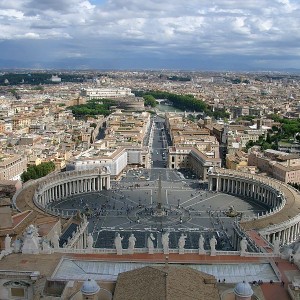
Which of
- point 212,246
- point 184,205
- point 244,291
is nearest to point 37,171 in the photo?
point 184,205

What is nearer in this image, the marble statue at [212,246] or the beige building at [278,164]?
the marble statue at [212,246]

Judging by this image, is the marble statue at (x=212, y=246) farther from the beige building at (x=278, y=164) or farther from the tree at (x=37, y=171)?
the tree at (x=37, y=171)

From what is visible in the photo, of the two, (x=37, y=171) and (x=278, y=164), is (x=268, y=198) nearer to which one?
(x=278, y=164)

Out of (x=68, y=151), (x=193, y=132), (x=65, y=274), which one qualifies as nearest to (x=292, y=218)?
(x=65, y=274)

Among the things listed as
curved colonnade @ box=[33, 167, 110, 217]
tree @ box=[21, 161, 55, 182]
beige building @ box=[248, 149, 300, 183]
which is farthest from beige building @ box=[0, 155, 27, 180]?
beige building @ box=[248, 149, 300, 183]

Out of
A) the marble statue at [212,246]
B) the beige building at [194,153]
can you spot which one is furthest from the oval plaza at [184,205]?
the marble statue at [212,246]

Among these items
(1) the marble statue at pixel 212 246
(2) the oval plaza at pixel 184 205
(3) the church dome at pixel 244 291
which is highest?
(3) the church dome at pixel 244 291
